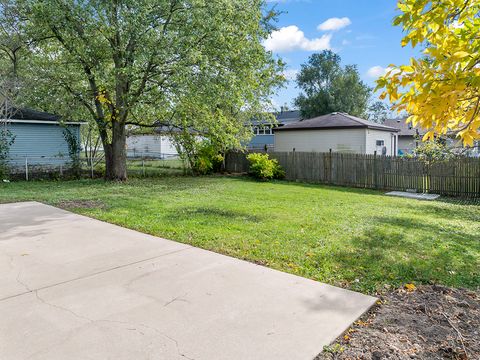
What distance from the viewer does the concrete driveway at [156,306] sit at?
263 cm

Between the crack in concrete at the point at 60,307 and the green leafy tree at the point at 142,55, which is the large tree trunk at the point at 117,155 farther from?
the crack in concrete at the point at 60,307

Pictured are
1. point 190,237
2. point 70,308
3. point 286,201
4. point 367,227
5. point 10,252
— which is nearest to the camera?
point 70,308

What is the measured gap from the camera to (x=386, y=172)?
527 inches

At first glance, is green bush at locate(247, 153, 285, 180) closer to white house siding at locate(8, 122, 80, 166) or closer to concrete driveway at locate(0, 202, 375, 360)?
white house siding at locate(8, 122, 80, 166)

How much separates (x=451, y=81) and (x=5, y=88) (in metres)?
14.4

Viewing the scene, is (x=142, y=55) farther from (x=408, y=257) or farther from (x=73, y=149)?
(x=408, y=257)

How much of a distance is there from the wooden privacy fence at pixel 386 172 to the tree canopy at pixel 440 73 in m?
10.4

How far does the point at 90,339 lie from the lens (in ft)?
8.93

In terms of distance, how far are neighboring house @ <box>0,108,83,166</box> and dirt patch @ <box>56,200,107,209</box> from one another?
23.8 feet

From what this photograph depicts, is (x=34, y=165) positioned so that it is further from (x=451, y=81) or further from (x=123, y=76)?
(x=451, y=81)

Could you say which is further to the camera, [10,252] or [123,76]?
[123,76]

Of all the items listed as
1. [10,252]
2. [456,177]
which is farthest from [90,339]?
[456,177]

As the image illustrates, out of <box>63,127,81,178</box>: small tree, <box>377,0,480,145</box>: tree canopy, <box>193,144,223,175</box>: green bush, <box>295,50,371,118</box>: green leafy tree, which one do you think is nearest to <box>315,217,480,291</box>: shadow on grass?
<box>377,0,480,145</box>: tree canopy

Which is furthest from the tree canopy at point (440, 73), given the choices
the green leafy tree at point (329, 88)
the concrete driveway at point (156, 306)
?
the green leafy tree at point (329, 88)
